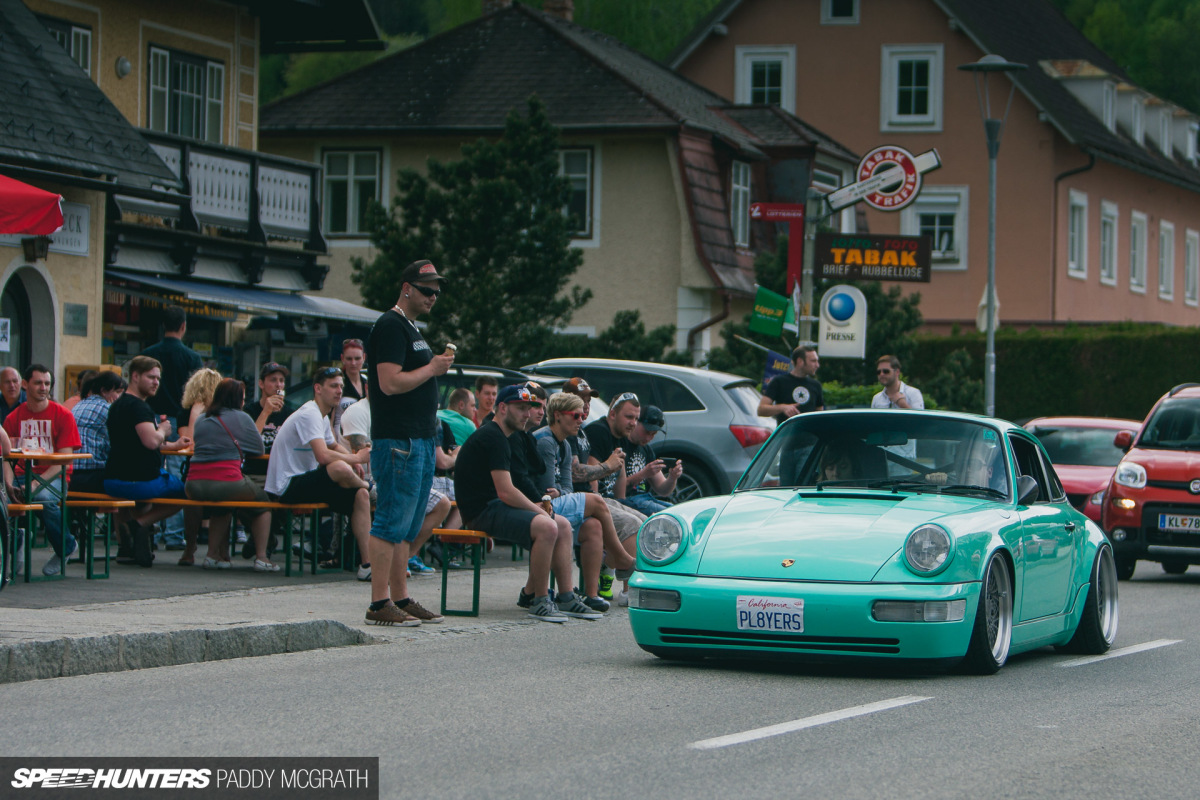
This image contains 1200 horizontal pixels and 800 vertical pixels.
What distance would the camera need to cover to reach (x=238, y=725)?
281 inches

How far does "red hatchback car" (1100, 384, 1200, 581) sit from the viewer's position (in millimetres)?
16375

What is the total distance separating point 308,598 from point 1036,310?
37.8 meters

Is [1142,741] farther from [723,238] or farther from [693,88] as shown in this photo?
[693,88]

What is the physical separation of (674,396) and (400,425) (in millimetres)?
9470

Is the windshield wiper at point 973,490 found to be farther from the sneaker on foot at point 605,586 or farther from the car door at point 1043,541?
the sneaker on foot at point 605,586

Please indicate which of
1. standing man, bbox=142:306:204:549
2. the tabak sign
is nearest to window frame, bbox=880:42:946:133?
the tabak sign

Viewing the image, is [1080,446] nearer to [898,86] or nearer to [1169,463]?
[1169,463]

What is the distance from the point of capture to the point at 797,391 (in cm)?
1728

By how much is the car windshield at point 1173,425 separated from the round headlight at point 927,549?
918 cm

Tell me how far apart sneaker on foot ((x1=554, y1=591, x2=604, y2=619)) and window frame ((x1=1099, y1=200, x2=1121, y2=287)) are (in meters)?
41.2

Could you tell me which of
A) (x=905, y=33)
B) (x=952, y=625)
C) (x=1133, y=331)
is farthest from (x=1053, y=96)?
(x=952, y=625)

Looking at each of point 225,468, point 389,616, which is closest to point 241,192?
point 225,468

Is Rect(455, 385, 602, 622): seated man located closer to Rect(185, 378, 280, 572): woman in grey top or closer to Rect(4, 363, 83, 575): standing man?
Rect(185, 378, 280, 572): woman in grey top

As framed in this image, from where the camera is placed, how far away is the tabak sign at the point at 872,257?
73.6 ft
